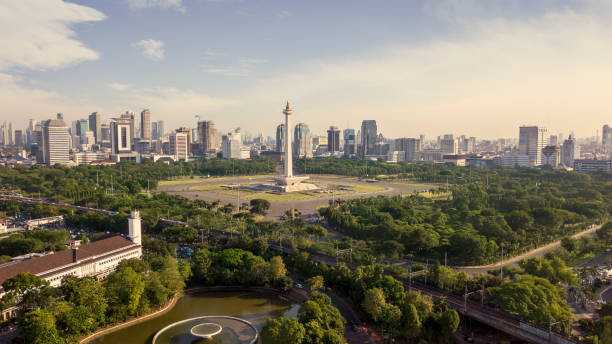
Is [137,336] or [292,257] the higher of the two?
[292,257]

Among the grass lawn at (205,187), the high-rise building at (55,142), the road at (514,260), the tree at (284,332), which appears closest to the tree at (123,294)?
the tree at (284,332)

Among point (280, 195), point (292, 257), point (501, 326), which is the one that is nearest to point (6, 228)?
point (292, 257)

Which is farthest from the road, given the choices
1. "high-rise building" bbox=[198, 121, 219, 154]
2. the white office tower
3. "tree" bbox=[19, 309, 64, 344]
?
"high-rise building" bbox=[198, 121, 219, 154]

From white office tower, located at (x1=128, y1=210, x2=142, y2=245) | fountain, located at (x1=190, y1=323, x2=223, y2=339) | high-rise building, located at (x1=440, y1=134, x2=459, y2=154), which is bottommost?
fountain, located at (x1=190, y1=323, x2=223, y2=339)

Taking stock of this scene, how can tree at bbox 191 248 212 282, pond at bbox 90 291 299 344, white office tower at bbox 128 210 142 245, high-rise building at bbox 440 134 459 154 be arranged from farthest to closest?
high-rise building at bbox 440 134 459 154, white office tower at bbox 128 210 142 245, tree at bbox 191 248 212 282, pond at bbox 90 291 299 344

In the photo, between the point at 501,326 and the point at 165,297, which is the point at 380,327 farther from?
the point at 165,297

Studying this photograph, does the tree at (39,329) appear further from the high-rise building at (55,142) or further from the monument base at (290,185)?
the high-rise building at (55,142)

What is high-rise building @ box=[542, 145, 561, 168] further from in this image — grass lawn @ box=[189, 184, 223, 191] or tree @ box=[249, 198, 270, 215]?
tree @ box=[249, 198, 270, 215]
